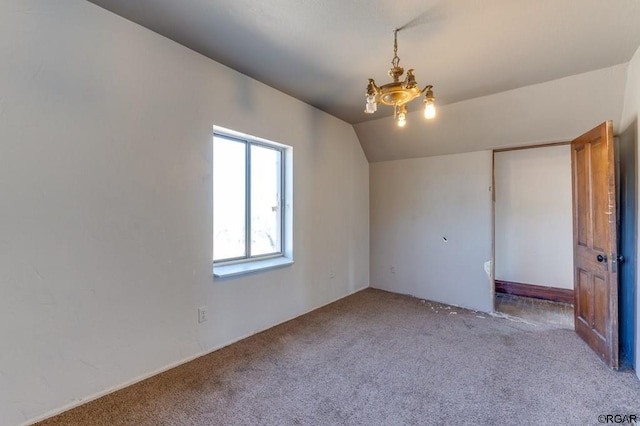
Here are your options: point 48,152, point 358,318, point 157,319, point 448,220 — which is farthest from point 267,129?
point 448,220

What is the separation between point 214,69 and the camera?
261 cm

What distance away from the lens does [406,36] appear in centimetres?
215

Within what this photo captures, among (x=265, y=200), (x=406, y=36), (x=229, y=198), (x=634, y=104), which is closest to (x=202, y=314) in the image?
(x=229, y=198)

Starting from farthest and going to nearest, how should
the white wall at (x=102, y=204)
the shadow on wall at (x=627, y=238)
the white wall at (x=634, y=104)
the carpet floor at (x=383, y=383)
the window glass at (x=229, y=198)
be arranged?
the window glass at (x=229, y=198) < the shadow on wall at (x=627, y=238) < the white wall at (x=634, y=104) < the carpet floor at (x=383, y=383) < the white wall at (x=102, y=204)

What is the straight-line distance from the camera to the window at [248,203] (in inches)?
112

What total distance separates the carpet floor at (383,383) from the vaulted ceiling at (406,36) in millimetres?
2488

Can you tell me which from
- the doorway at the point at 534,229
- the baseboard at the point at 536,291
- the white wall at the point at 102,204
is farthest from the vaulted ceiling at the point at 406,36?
the baseboard at the point at 536,291

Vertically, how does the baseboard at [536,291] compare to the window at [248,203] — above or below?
below

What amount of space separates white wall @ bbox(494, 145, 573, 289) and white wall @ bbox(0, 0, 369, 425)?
155 inches

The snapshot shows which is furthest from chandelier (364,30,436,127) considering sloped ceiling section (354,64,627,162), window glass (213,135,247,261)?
sloped ceiling section (354,64,627,162)

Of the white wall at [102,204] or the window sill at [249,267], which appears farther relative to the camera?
the window sill at [249,267]

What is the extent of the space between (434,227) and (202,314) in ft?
10.5

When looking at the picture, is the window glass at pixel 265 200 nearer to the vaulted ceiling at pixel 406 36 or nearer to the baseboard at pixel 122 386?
the vaulted ceiling at pixel 406 36

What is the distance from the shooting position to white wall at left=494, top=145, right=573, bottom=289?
4309 mm
